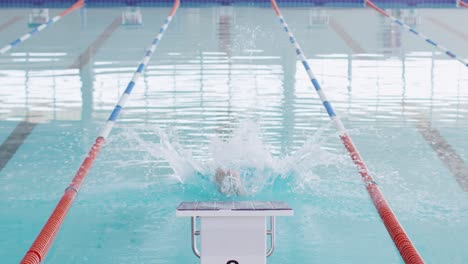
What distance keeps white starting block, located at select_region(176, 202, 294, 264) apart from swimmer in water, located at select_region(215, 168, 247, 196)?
4.77 feet

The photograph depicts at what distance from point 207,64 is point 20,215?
431cm

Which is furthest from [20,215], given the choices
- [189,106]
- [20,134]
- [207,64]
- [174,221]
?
[207,64]

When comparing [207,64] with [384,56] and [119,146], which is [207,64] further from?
[119,146]

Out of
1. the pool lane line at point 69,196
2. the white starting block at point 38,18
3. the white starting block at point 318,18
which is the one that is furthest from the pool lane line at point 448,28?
the white starting block at point 38,18

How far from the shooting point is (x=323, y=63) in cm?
804

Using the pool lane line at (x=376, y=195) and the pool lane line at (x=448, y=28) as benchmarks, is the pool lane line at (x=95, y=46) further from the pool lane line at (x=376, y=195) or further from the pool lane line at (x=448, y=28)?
the pool lane line at (x=448, y=28)

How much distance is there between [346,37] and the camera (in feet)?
32.8

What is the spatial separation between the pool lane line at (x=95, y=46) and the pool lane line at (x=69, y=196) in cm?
58

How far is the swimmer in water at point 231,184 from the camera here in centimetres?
400

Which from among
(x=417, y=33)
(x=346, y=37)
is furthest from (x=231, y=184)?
(x=417, y=33)

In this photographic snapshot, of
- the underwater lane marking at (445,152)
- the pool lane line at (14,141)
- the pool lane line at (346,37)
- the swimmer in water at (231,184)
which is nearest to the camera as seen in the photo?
the swimmer in water at (231,184)

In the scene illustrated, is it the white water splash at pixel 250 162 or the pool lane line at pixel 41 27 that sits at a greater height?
the pool lane line at pixel 41 27

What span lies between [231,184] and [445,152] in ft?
4.81

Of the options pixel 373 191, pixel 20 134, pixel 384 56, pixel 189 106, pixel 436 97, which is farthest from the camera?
A: pixel 384 56
